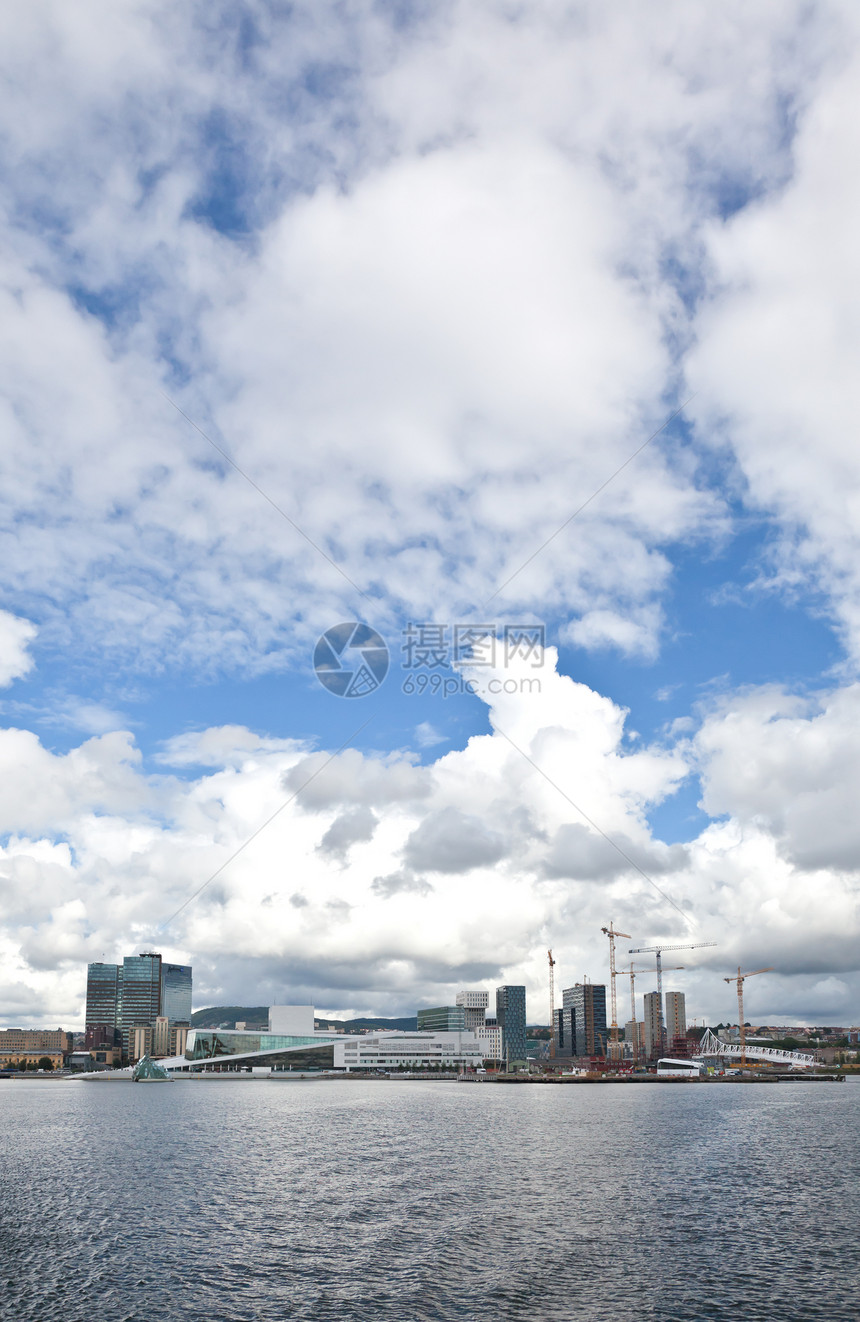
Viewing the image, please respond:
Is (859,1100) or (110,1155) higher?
(110,1155)

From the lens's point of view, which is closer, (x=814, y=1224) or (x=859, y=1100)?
(x=814, y=1224)

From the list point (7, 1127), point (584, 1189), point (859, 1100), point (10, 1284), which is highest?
point (10, 1284)

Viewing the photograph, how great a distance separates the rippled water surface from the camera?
28250 millimetres

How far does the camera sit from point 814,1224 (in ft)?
130

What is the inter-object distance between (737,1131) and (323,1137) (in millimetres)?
37141

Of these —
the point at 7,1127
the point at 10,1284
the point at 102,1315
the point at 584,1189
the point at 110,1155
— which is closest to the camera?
the point at 102,1315

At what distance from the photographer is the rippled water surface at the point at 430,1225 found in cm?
2825

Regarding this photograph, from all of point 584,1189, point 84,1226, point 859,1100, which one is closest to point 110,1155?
point 84,1226

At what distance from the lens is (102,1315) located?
26.8 meters

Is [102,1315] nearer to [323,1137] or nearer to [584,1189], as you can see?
[584,1189]

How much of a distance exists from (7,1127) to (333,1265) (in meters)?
73.9

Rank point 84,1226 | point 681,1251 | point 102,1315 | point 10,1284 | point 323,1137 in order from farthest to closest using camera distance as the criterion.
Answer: point 323,1137 < point 84,1226 < point 681,1251 < point 10,1284 < point 102,1315

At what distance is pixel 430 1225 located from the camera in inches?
1519

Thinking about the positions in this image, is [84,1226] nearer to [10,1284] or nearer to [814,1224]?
[10,1284]
